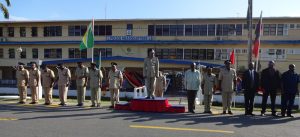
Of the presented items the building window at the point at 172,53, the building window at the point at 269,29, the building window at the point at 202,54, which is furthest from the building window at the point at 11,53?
the building window at the point at 269,29

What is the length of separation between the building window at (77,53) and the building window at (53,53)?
1398 millimetres

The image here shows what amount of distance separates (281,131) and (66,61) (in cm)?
2913

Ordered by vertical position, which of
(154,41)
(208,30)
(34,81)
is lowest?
(34,81)

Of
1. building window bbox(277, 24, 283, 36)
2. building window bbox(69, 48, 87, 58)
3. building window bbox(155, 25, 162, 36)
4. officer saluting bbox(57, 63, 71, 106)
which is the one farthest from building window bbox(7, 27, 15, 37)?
building window bbox(277, 24, 283, 36)

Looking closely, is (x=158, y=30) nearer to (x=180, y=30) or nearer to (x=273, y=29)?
(x=180, y=30)

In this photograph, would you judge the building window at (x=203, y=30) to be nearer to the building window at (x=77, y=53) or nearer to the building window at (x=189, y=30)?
the building window at (x=189, y=30)

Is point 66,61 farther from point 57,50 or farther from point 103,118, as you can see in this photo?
point 103,118

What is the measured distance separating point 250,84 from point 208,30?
23780 mm

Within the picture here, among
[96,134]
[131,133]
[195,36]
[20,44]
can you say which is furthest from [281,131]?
[20,44]

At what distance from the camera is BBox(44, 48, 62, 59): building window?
38.7 metres

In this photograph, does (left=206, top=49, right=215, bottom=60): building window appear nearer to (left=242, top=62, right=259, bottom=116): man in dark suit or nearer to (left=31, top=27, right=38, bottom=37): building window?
(left=31, top=27, right=38, bottom=37): building window

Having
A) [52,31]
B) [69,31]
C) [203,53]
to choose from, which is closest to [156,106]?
[203,53]

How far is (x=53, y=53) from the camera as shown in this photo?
3888 cm

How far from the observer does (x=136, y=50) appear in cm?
3638
